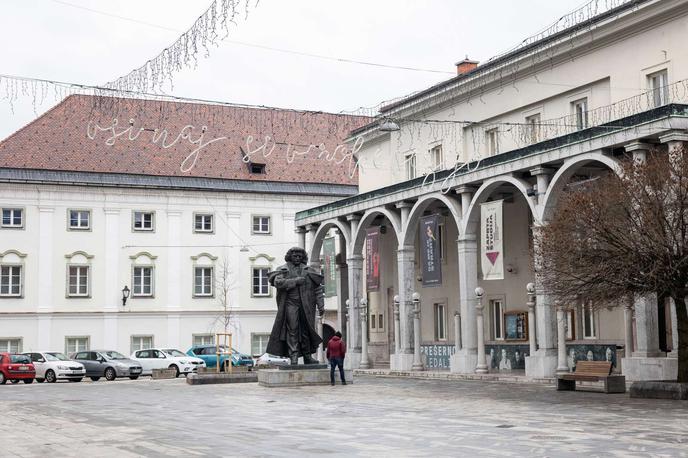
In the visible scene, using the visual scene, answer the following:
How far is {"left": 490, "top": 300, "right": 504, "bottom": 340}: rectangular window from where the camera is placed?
40.2 m

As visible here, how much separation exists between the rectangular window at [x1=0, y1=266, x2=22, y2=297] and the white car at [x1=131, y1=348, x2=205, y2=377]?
9439 mm

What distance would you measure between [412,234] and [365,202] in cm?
339

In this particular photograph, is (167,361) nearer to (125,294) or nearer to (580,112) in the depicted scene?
(125,294)

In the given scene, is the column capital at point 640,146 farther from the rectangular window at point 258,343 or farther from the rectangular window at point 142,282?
the rectangular window at point 142,282

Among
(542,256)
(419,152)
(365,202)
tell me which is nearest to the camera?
(542,256)

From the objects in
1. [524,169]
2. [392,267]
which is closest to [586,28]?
[524,169]

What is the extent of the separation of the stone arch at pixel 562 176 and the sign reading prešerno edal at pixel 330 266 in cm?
1563

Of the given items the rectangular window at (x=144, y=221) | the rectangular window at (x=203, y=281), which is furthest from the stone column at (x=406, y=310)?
the rectangular window at (x=144, y=221)

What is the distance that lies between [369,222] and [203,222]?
17.8 m

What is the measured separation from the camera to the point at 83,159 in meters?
55.6

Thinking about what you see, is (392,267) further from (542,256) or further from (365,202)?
(542,256)

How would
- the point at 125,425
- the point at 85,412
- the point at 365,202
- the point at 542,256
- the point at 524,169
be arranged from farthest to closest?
1. the point at 365,202
2. the point at 524,169
3. the point at 542,256
4. the point at 85,412
5. the point at 125,425

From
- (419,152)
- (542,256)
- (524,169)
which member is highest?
(419,152)

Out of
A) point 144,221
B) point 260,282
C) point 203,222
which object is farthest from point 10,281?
point 260,282
